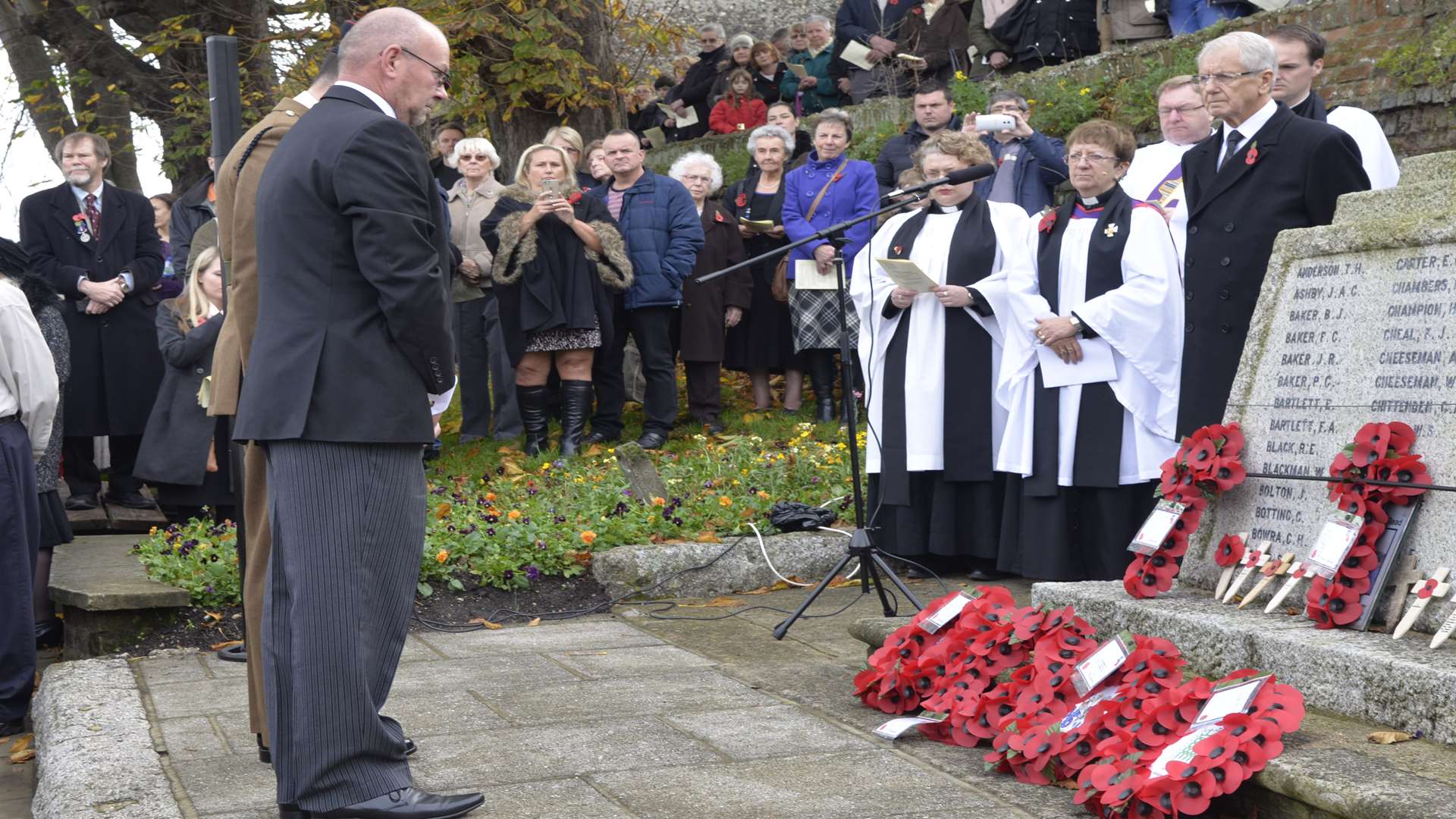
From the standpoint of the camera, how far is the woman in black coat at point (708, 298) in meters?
10.8

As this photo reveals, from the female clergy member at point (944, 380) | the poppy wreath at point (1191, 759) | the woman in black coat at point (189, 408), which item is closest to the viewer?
the poppy wreath at point (1191, 759)

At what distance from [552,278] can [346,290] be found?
19.9 ft

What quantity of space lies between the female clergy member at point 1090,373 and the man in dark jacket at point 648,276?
372 cm

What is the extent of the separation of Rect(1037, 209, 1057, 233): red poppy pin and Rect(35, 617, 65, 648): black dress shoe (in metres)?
4.88

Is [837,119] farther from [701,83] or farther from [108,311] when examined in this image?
[701,83]

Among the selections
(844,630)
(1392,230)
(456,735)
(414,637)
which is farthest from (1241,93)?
(414,637)

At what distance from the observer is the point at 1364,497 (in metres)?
4.45

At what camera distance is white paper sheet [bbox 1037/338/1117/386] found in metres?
6.72

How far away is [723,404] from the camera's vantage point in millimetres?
11977

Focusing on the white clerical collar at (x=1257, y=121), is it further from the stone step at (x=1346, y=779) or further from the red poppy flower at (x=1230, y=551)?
the stone step at (x=1346, y=779)

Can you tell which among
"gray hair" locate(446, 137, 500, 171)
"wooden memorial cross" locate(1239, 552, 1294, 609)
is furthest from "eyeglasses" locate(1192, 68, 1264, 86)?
"gray hair" locate(446, 137, 500, 171)

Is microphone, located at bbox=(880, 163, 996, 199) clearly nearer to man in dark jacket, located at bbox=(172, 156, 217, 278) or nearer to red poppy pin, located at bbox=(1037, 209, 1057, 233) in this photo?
red poppy pin, located at bbox=(1037, 209, 1057, 233)

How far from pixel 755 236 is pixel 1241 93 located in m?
5.94

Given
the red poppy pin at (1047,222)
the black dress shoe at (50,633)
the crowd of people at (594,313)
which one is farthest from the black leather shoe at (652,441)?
the black dress shoe at (50,633)
